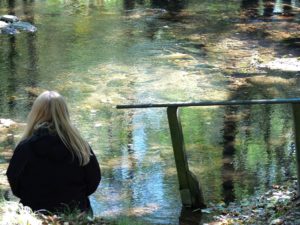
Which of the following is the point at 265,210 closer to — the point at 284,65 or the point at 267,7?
the point at 284,65

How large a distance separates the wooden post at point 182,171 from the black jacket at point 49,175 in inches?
69.6

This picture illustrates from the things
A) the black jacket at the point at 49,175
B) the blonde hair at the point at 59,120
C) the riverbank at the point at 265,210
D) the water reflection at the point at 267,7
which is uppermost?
the blonde hair at the point at 59,120

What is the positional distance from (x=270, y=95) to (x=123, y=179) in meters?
4.81

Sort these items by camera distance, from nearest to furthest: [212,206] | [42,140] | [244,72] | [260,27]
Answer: [42,140], [212,206], [244,72], [260,27]

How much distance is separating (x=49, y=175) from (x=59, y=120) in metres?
0.46

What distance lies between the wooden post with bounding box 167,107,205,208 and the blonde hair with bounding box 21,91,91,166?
1877 mm

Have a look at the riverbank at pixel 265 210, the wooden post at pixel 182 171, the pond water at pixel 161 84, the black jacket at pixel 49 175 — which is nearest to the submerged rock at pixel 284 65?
the pond water at pixel 161 84

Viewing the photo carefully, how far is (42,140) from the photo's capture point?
14.7 feet

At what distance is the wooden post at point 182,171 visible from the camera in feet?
20.9

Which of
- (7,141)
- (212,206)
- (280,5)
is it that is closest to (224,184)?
Answer: (212,206)

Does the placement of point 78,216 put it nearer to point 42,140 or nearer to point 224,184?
point 42,140

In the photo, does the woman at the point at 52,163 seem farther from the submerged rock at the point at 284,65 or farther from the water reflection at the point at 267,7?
the water reflection at the point at 267,7

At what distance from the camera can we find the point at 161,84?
41.7 feet

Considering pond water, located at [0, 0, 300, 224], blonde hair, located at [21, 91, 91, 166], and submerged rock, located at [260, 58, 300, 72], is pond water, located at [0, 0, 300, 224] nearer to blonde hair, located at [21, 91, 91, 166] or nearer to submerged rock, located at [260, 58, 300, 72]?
submerged rock, located at [260, 58, 300, 72]
